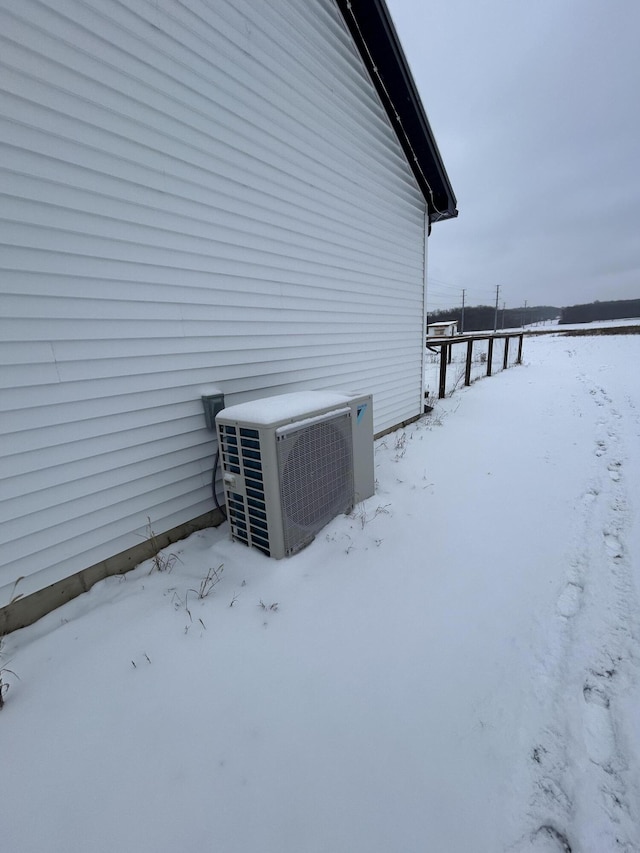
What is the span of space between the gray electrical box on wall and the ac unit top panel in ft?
0.70

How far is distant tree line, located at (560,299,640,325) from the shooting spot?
58125mm

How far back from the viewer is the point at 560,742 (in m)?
1.27

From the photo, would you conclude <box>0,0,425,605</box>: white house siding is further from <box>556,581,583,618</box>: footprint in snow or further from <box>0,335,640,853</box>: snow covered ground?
<box>556,581,583,618</box>: footprint in snow

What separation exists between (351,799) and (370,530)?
1578mm

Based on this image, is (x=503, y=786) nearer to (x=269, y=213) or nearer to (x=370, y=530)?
(x=370, y=530)

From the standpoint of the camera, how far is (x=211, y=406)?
257 centimetres

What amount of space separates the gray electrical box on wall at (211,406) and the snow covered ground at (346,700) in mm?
865

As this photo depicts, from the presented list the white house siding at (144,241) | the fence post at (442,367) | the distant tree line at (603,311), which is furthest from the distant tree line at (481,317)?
the white house siding at (144,241)

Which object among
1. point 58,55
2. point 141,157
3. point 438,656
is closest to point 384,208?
point 141,157

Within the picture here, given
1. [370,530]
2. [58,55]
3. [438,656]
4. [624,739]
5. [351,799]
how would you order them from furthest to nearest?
[370,530]
[58,55]
[438,656]
[624,739]
[351,799]

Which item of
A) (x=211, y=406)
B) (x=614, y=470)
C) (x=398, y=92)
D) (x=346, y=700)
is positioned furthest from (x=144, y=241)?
(x=614, y=470)

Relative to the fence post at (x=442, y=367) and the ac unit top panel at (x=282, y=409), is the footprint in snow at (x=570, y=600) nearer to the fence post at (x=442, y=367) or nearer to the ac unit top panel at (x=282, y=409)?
the ac unit top panel at (x=282, y=409)

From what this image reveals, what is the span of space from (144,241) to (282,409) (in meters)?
1.35

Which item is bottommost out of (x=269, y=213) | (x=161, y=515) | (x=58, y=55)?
(x=161, y=515)
